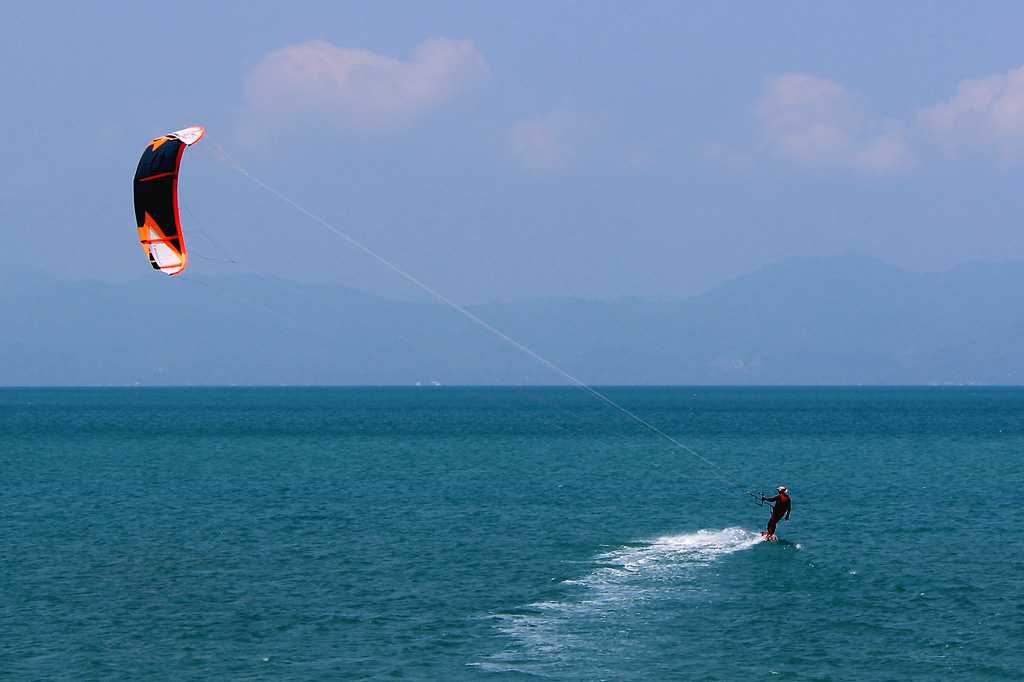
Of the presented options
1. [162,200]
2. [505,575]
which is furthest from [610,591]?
[162,200]

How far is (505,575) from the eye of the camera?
44438 millimetres

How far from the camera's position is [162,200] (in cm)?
4353

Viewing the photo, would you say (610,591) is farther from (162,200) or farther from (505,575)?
(162,200)

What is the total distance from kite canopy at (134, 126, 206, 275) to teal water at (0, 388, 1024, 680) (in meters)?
11.4

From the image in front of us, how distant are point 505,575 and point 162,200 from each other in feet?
58.5

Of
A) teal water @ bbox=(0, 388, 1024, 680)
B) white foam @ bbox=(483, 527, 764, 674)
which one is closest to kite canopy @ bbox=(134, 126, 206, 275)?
teal water @ bbox=(0, 388, 1024, 680)

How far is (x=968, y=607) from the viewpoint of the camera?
3909cm

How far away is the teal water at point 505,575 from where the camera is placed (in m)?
32.8

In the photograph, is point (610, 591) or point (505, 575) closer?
point (610, 591)

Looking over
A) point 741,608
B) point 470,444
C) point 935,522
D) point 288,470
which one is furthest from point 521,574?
point 470,444

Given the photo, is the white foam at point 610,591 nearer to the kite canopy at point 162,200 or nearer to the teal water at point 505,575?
the teal water at point 505,575

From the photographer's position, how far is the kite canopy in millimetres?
43219

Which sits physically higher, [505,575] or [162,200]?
[162,200]

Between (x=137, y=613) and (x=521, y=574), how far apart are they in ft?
44.0
